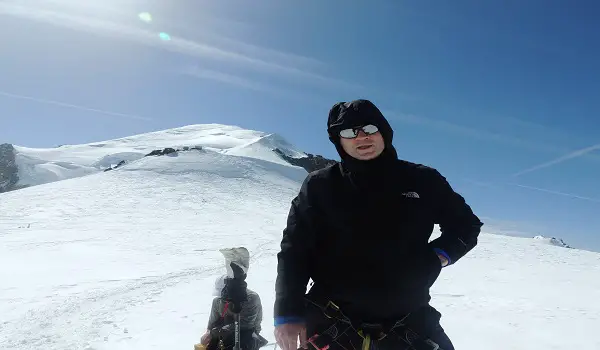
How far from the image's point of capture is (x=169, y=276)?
16938 mm

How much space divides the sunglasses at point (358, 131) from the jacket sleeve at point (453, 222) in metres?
0.55

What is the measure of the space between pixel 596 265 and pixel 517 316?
1323cm

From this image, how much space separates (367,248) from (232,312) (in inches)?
118

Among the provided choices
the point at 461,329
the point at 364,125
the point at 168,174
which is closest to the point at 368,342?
the point at 364,125

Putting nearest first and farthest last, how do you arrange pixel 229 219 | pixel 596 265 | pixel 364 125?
pixel 364 125, pixel 596 265, pixel 229 219

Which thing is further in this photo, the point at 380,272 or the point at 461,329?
the point at 461,329

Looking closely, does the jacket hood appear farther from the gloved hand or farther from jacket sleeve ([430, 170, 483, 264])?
the gloved hand

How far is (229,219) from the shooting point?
34.9 metres

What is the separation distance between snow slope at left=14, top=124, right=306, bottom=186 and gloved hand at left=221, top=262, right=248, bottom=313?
82460 mm

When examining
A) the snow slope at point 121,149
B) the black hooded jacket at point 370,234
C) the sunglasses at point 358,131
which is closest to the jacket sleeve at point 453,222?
the black hooded jacket at point 370,234

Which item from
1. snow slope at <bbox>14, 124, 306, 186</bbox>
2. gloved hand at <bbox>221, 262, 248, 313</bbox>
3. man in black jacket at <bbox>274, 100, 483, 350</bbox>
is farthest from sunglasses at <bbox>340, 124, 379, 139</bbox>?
snow slope at <bbox>14, 124, 306, 186</bbox>

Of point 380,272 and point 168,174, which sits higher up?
point 380,272

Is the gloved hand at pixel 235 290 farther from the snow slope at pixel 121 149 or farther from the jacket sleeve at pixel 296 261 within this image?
the snow slope at pixel 121 149

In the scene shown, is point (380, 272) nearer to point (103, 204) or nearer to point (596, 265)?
point (596, 265)
